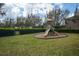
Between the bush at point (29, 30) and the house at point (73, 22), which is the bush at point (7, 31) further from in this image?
the house at point (73, 22)

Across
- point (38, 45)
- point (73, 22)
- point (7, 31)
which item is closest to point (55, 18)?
point (73, 22)

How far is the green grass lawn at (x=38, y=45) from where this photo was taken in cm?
206

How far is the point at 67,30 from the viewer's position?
6.82 ft

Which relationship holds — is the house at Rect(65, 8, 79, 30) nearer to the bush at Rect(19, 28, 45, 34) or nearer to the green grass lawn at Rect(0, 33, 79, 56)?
the green grass lawn at Rect(0, 33, 79, 56)

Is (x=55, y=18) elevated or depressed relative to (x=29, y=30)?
elevated

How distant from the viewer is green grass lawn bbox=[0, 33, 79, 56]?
206 cm

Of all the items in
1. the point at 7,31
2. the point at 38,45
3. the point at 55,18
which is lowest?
the point at 38,45

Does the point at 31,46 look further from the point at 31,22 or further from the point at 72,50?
the point at 72,50

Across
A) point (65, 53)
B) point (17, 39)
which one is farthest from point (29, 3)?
point (65, 53)

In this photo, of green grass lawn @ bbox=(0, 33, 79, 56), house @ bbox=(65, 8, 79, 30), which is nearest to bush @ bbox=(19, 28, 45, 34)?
green grass lawn @ bbox=(0, 33, 79, 56)

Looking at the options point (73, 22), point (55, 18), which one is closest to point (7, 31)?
point (55, 18)

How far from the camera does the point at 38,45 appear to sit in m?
2.07

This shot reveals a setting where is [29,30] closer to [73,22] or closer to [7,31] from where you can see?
[7,31]

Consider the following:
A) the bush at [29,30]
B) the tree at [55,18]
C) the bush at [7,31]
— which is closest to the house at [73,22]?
the tree at [55,18]
